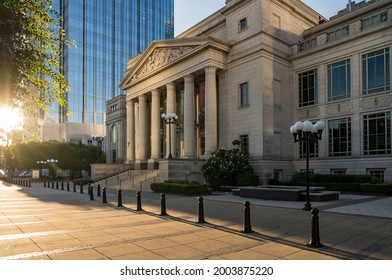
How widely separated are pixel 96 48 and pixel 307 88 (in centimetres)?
9063

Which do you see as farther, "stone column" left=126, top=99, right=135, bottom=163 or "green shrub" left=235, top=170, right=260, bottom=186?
"stone column" left=126, top=99, right=135, bottom=163

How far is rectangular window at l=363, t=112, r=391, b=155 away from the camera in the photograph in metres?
26.6

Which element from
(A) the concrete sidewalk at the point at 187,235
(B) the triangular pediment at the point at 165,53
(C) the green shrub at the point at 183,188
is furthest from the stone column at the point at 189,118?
(A) the concrete sidewalk at the point at 187,235

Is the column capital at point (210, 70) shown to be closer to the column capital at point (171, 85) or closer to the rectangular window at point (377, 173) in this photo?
the column capital at point (171, 85)

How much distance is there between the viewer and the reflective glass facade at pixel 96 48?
102m

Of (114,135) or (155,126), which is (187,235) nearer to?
(155,126)

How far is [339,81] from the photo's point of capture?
30281 millimetres

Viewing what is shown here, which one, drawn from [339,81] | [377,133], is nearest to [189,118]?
[339,81]

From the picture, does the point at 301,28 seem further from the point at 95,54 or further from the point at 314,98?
the point at 95,54

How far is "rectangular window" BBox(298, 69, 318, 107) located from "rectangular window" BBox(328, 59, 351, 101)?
5.05 ft

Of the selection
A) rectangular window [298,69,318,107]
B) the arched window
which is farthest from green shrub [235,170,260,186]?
the arched window

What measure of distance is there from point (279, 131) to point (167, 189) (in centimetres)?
1365

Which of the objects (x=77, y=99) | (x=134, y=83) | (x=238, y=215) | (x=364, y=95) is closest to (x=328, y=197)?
(x=238, y=215)

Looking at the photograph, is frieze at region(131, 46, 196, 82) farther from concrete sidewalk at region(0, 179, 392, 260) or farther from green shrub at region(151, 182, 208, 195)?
concrete sidewalk at region(0, 179, 392, 260)
